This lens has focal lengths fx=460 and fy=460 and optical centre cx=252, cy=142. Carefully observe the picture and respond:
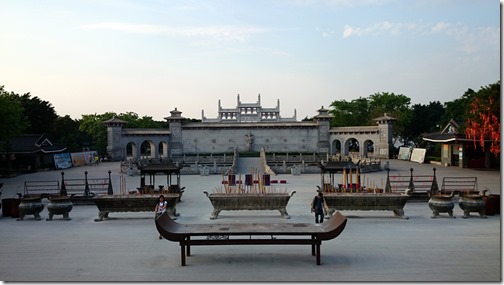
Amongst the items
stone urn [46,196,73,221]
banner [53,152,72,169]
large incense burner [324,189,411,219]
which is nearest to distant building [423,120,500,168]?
large incense burner [324,189,411,219]

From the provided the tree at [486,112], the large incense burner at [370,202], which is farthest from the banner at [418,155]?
the large incense burner at [370,202]

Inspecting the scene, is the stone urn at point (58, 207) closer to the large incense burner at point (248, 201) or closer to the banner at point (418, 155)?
the large incense burner at point (248, 201)

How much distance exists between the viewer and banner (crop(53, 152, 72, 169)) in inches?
1538

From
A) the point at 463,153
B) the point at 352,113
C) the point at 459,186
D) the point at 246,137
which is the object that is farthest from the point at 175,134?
the point at 459,186

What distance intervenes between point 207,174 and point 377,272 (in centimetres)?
2339

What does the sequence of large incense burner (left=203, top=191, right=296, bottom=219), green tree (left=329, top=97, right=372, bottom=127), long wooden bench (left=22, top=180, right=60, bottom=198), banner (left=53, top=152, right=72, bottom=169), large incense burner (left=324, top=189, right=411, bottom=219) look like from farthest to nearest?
green tree (left=329, top=97, right=372, bottom=127)
banner (left=53, top=152, right=72, bottom=169)
long wooden bench (left=22, top=180, right=60, bottom=198)
large incense burner (left=203, top=191, right=296, bottom=219)
large incense burner (left=324, top=189, right=411, bottom=219)

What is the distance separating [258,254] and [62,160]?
115 feet

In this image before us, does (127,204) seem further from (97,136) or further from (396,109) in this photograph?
(396,109)

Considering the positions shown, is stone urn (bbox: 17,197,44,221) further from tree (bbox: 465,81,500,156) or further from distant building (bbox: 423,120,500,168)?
distant building (bbox: 423,120,500,168)

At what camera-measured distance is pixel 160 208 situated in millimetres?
11086

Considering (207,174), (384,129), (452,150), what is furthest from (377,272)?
(384,129)

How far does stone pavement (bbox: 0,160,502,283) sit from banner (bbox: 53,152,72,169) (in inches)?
1044

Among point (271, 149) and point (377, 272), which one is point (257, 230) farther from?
point (271, 149)

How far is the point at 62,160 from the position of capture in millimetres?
39969
